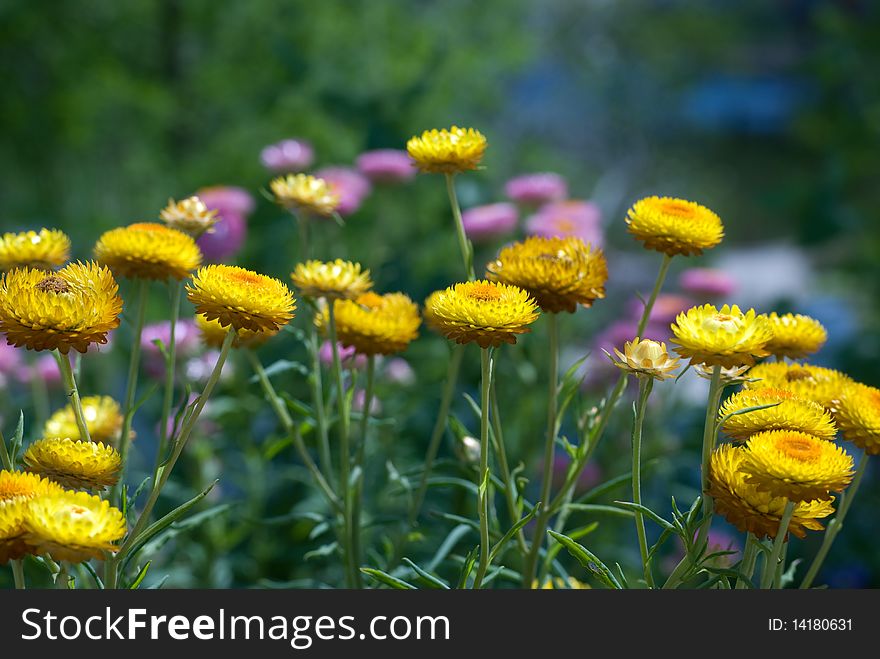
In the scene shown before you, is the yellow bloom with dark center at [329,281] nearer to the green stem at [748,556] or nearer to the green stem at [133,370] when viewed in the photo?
the green stem at [133,370]

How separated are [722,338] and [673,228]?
144mm

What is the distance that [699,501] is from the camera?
2.26 ft

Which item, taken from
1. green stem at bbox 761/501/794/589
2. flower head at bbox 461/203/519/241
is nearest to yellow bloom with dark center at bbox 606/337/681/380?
green stem at bbox 761/501/794/589

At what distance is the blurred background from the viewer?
1446 mm

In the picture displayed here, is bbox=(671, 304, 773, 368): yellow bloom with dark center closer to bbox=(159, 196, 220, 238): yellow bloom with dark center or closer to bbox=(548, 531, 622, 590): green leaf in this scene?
bbox=(548, 531, 622, 590): green leaf

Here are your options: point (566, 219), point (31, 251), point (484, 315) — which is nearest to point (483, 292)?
point (484, 315)

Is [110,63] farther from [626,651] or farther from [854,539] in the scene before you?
[626,651]

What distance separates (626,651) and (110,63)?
10.5 feet

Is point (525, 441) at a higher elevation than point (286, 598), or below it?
higher

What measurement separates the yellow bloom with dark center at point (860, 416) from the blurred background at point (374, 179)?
0.35 m

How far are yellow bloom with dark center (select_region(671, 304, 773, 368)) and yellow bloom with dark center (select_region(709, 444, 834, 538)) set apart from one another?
7 centimetres

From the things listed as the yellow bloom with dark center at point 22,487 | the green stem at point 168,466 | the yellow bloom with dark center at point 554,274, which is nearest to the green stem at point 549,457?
the yellow bloom with dark center at point 554,274

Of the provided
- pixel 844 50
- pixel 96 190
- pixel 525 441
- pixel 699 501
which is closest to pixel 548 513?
pixel 699 501

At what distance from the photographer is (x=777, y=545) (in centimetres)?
64
